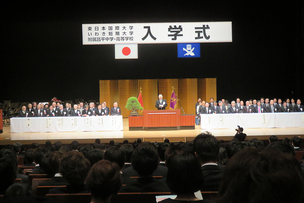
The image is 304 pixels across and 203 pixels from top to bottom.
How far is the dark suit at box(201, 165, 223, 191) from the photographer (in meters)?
2.26

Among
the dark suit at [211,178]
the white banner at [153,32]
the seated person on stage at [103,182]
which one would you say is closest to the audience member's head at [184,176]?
the seated person on stage at [103,182]

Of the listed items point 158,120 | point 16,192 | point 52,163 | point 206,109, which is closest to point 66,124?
point 158,120

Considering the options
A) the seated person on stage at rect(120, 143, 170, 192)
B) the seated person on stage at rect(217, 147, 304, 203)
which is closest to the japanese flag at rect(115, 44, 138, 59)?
the seated person on stage at rect(120, 143, 170, 192)

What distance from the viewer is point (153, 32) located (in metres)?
13.1

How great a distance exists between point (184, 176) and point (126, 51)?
12284mm

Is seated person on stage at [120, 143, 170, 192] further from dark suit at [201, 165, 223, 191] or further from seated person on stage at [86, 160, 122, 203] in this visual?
seated person on stage at [86, 160, 122, 203]

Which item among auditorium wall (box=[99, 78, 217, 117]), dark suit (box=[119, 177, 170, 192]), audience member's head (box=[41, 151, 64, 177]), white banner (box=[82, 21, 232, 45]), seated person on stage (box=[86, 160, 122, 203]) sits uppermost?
white banner (box=[82, 21, 232, 45])

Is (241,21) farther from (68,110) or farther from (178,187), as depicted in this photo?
(178,187)

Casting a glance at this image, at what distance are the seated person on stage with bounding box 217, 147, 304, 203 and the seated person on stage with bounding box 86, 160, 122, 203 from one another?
1.02 meters

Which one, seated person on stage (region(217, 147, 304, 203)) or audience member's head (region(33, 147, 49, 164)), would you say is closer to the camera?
seated person on stage (region(217, 147, 304, 203))

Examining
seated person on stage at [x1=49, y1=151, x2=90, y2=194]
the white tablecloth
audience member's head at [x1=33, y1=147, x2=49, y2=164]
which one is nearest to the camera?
seated person on stage at [x1=49, y1=151, x2=90, y2=194]

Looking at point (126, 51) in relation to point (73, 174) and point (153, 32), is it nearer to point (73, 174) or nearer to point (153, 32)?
point (153, 32)

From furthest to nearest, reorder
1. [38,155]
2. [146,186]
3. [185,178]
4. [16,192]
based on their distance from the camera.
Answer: [38,155]
[146,186]
[185,178]
[16,192]

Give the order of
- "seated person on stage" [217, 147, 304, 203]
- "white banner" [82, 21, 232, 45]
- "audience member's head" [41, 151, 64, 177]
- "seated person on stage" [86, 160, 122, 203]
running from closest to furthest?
"seated person on stage" [217, 147, 304, 203], "seated person on stage" [86, 160, 122, 203], "audience member's head" [41, 151, 64, 177], "white banner" [82, 21, 232, 45]
